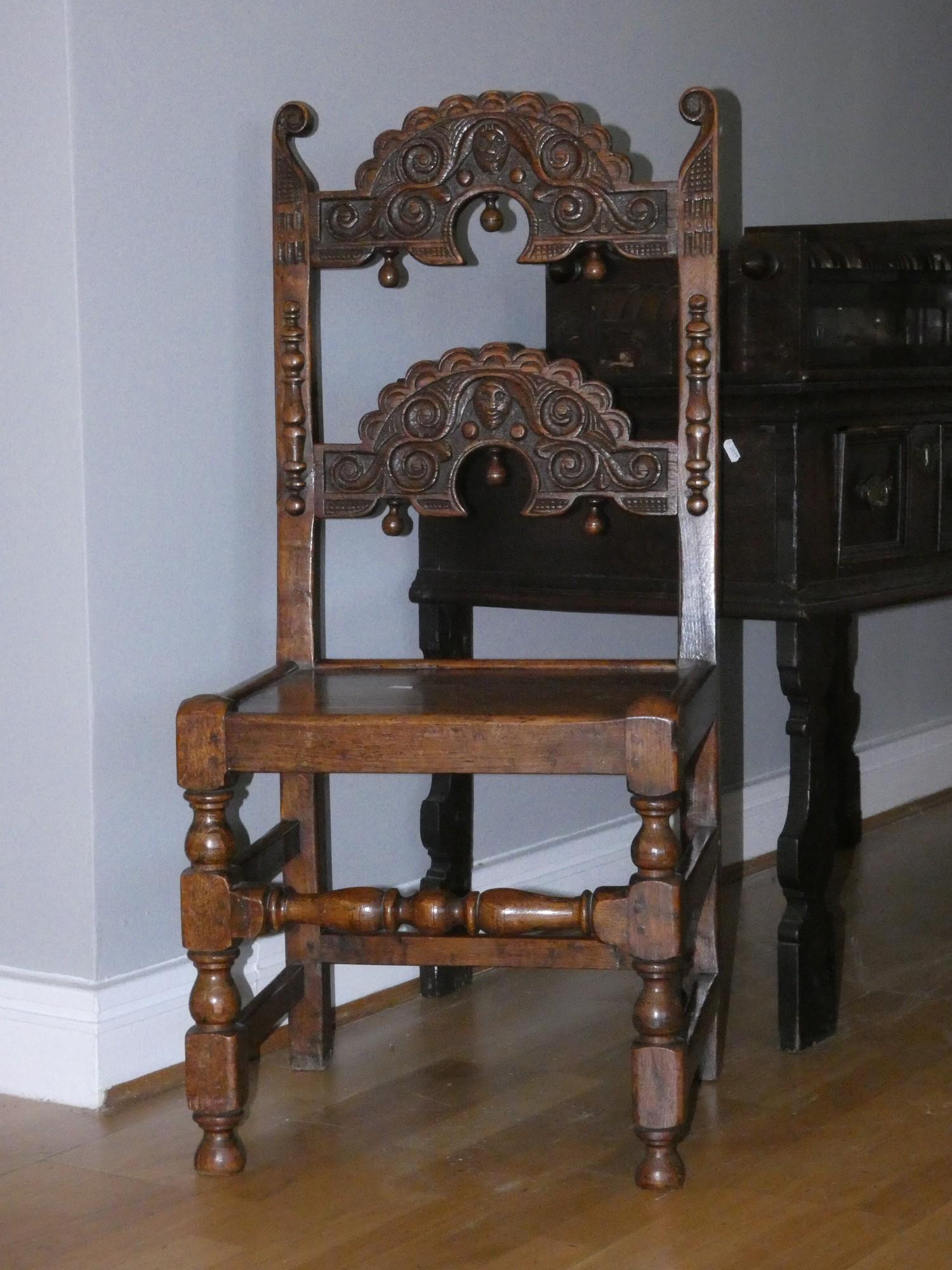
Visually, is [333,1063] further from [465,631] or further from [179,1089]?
[465,631]

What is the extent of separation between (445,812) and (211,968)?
2.06 ft

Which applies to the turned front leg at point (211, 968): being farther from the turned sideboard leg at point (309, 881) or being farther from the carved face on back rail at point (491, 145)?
the carved face on back rail at point (491, 145)

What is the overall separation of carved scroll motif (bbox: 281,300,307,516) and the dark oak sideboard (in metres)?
0.34

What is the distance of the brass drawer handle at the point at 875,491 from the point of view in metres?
1.99

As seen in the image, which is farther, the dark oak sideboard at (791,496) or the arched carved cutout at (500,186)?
the dark oak sideboard at (791,496)

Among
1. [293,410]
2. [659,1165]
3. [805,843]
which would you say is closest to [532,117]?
[293,410]

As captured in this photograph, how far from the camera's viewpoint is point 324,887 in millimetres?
1937

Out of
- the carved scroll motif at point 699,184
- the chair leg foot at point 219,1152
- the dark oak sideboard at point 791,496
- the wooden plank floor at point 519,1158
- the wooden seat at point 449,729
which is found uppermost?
the carved scroll motif at point 699,184

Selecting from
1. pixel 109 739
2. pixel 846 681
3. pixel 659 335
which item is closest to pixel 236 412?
pixel 109 739

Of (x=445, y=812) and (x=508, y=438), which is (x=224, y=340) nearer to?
(x=508, y=438)

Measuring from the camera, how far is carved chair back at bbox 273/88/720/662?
1.77m

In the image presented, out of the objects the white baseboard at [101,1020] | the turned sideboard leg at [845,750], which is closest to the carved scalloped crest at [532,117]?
the white baseboard at [101,1020]

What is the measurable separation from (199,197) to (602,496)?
57 cm

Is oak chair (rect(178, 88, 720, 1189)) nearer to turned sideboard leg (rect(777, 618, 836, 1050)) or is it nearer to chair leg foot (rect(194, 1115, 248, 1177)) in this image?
chair leg foot (rect(194, 1115, 248, 1177))
